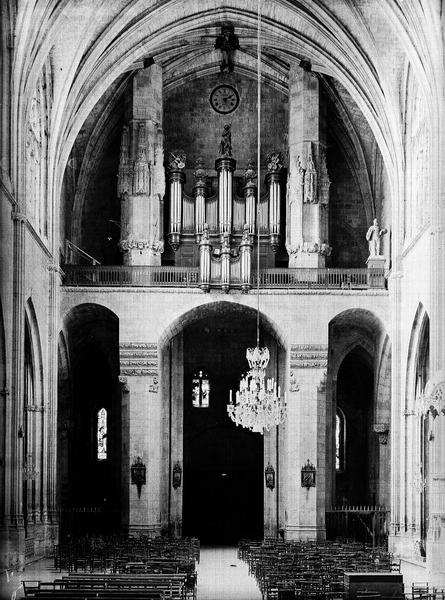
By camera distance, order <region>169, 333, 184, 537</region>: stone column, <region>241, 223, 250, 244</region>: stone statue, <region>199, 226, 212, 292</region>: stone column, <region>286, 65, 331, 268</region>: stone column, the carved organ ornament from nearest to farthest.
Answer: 1. the carved organ ornament
2. <region>199, 226, 212, 292</region>: stone column
3. <region>241, 223, 250, 244</region>: stone statue
4. <region>286, 65, 331, 268</region>: stone column
5. <region>169, 333, 184, 537</region>: stone column

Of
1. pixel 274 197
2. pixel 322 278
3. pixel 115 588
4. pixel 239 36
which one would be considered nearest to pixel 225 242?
pixel 274 197

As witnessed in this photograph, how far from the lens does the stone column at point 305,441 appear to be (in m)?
42.0

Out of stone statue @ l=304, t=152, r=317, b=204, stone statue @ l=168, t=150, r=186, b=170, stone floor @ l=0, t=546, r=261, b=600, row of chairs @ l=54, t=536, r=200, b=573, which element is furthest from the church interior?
stone floor @ l=0, t=546, r=261, b=600

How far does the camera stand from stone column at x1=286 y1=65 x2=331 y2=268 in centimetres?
4375

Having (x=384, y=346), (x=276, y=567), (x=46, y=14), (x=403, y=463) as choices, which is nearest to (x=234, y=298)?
(x=384, y=346)

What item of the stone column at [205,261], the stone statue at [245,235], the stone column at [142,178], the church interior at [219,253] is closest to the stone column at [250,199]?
the church interior at [219,253]

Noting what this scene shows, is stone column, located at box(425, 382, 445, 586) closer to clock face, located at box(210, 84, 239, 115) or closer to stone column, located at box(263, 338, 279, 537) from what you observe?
stone column, located at box(263, 338, 279, 537)

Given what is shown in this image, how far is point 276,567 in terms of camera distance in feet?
92.8

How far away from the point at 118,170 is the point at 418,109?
1188 centimetres

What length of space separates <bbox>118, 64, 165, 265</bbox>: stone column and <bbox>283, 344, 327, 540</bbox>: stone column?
6.52m

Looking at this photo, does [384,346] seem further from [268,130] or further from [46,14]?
[46,14]

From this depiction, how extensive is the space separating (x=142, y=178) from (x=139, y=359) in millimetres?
6663

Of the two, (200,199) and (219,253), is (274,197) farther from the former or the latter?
(219,253)

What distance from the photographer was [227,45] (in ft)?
147
